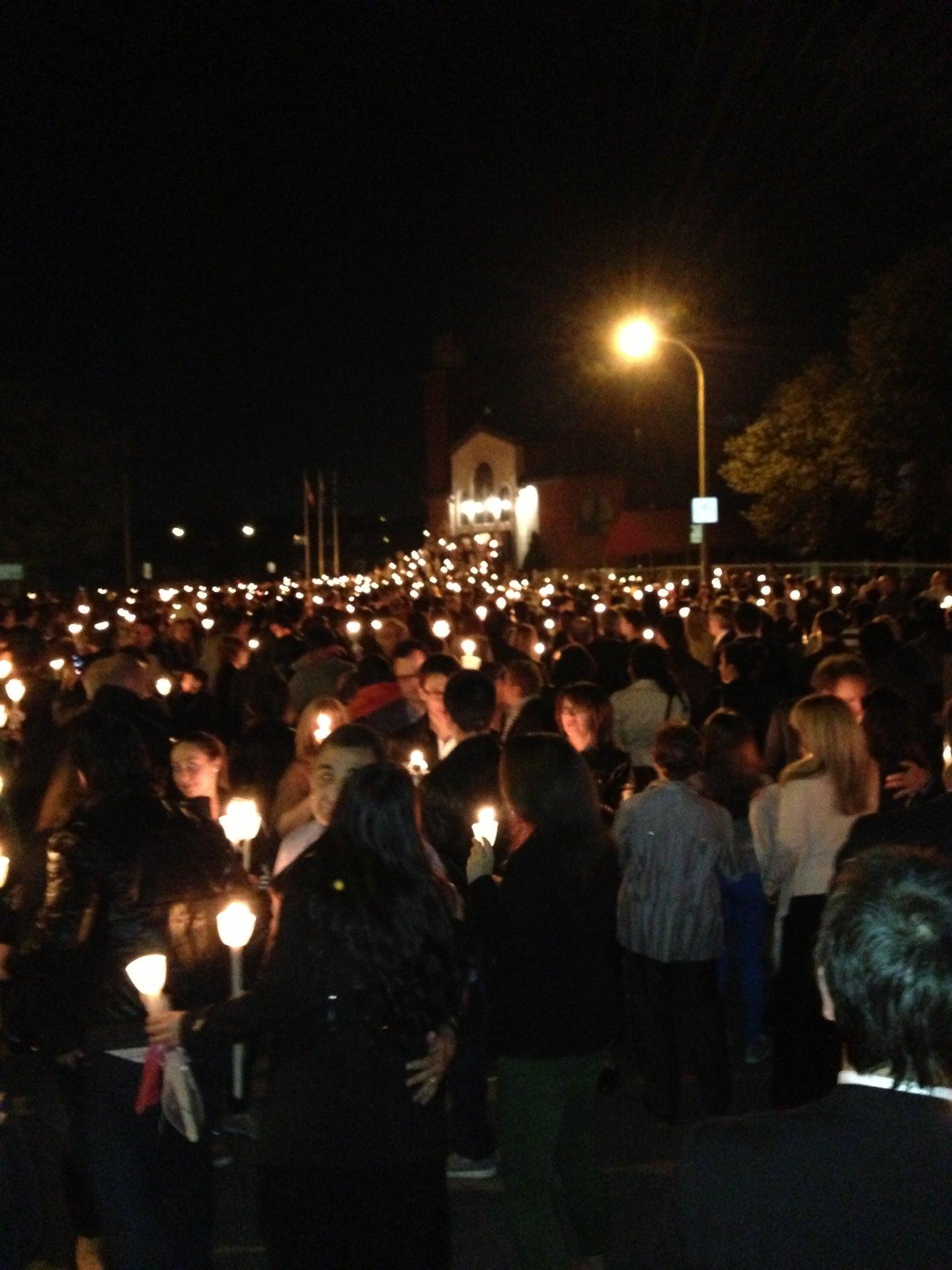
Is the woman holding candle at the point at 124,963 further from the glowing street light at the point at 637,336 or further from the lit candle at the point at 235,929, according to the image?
the glowing street light at the point at 637,336

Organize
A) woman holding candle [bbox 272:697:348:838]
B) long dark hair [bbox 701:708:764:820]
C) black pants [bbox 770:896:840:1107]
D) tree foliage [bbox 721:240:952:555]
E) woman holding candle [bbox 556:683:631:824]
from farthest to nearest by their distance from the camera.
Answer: tree foliage [bbox 721:240:952:555]
woman holding candle [bbox 556:683:631:824]
long dark hair [bbox 701:708:764:820]
woman holding candle [bbox 272:697:348:838]
black pants [bbox 770:896:840:1107]

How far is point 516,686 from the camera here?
8836 millimetres

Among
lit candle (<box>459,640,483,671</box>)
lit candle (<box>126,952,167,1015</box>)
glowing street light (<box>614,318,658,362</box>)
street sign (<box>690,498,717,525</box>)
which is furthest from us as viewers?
street sign (<box>690,498,717,525</box>)

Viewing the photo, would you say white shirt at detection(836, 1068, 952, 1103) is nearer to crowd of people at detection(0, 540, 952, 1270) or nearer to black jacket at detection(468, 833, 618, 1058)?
crowd of people at detection(0, 540, 952, 1270)

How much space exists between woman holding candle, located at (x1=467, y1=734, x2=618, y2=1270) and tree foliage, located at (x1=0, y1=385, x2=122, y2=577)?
66525 mm

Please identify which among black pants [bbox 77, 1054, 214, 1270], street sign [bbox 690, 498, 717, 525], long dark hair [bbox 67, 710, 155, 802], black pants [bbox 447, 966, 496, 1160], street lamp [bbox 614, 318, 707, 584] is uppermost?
street lamp [bbox 614, 318, 707, 584]

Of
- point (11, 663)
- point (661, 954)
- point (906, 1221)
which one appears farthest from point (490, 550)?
point (906, 1221)

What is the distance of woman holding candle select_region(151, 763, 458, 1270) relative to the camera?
3.65 meters

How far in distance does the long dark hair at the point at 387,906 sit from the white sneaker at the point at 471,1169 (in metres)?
2.65

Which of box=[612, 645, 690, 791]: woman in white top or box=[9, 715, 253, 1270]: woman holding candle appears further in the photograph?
box=[612, 645, 690, 791]: woman in white top

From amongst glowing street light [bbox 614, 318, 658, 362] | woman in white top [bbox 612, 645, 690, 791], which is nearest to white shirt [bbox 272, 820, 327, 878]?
woman in white top [bbox 612, 645, 690, 791]

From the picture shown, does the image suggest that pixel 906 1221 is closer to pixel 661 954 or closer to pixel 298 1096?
pixel 298 1096

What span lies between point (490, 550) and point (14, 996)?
155 ft

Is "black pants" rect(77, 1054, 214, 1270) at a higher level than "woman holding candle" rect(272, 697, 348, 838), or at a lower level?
lower
